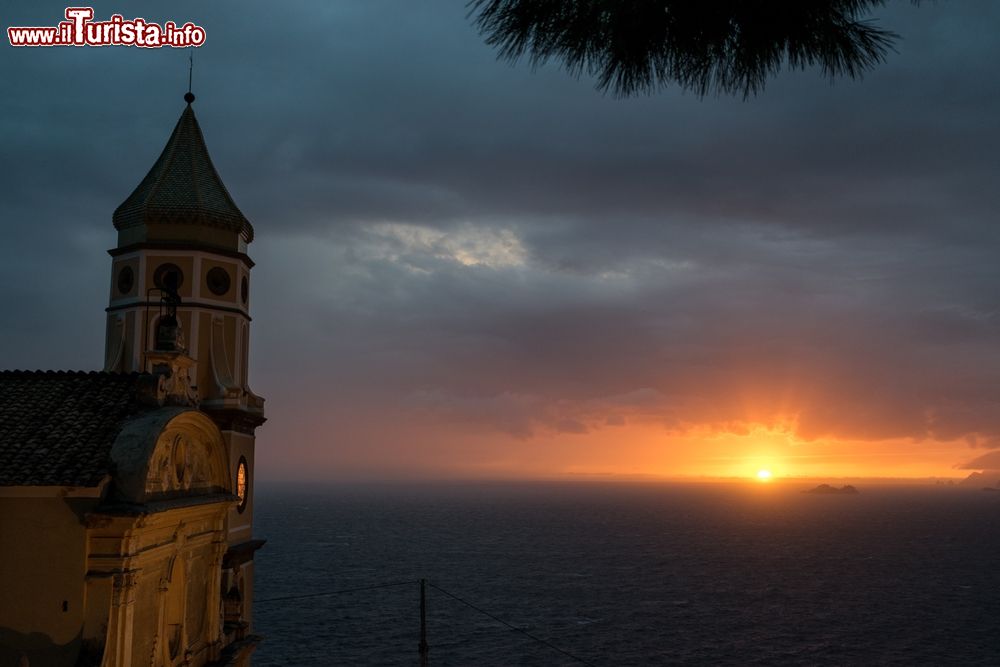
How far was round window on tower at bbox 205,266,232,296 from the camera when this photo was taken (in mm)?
33312

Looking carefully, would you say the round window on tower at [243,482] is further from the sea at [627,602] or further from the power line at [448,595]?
the power line at [448,595]

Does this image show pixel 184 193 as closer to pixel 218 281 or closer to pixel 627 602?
pixel 218 281

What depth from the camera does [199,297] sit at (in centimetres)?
3275

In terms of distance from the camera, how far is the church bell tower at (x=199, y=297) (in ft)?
106

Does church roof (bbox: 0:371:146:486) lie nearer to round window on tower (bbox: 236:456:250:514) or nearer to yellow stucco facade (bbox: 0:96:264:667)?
yellow stucco facade (bbox: 0:96:264:667)

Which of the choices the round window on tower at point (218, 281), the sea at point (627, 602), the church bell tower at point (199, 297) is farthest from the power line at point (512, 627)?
the round window on tower at point (218, 281)

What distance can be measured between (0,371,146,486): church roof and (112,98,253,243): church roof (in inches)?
449

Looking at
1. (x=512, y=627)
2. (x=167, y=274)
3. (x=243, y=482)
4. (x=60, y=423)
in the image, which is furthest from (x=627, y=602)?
(x=60, y=423)

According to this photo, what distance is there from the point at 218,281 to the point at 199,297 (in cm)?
113

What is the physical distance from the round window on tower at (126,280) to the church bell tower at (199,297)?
40mm

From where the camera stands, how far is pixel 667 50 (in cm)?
615

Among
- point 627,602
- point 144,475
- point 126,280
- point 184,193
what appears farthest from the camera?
point 627,602

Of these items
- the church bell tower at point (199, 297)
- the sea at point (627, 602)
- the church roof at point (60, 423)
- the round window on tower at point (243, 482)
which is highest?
the church bell tower at point (199, 297)

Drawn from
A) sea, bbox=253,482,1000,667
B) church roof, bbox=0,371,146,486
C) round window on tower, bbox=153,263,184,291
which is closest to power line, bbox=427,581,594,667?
sea, bbox=253,482,1000,667
